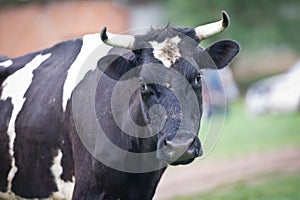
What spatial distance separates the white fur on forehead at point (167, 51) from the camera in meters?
5.92

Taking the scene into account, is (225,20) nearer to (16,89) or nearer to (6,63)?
(16,89)

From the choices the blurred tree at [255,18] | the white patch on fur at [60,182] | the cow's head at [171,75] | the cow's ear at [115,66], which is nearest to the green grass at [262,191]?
the white patch on fur at [60,182]

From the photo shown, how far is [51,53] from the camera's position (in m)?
7.16

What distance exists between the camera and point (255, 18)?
3953cm

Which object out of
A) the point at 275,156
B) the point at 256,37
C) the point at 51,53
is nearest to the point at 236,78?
the point at 256,37

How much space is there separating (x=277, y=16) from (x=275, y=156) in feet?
82.5

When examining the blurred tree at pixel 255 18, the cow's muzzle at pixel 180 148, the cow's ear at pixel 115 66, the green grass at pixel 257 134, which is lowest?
the blurred tree at pixel 255 18

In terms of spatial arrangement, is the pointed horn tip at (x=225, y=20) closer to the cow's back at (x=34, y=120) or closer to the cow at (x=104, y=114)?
the cow at (x=104, y=114)

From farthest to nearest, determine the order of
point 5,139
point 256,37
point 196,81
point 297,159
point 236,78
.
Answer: point 236,78
point 256,37
point 297,159
point 5,139
point 196,81

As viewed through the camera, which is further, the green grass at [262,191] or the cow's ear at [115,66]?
the green grass at [262,191]

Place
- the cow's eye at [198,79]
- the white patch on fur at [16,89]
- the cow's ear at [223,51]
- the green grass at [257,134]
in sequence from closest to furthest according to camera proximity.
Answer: the cow's eye at [198,79], the cow's ear at [223,51], the white patch on fur at [16,89], the green grass at [257,134]

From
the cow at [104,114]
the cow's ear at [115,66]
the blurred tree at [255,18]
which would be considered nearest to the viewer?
the cow at [104,114]

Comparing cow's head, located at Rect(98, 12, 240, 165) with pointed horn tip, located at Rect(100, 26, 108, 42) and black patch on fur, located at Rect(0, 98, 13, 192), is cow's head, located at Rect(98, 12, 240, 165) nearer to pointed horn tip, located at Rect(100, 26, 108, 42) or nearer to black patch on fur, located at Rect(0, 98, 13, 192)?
pointed horn tip, located at Rect(100, 26, 108, 42)

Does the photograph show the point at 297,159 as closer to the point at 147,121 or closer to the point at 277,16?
the point at 147,121
